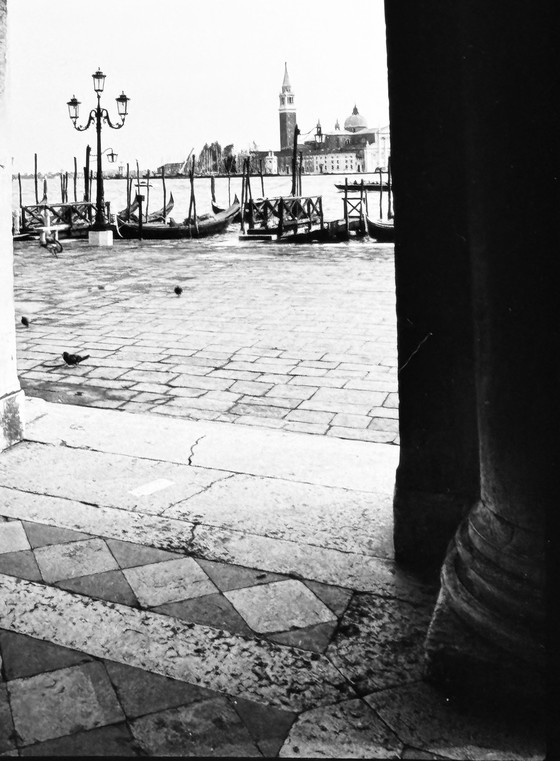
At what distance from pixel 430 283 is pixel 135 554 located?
1186 mm

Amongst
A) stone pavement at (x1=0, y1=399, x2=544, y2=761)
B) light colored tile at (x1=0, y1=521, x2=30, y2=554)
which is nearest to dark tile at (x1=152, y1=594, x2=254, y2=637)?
stone pavement at (x1=0, y1=399, x2=544, y2=761)

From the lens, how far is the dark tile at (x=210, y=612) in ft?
6.54

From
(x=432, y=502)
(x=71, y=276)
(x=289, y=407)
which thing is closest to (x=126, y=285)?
(x=71, y=276)

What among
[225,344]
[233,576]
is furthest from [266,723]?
[225,344]

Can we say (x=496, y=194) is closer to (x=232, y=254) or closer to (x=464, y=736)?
(x=464, y=736)

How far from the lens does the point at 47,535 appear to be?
2.53 meters

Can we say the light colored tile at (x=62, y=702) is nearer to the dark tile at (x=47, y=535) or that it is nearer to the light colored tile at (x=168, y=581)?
the light colored tile at (x=168, y=581)

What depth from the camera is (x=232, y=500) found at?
284 cm

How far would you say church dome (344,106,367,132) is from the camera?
138750mm

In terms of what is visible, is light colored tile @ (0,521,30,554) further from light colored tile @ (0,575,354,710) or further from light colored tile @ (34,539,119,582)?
light colored tile @ (0,575,354,710)

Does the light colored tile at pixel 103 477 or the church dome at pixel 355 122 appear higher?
the church dome at pixel 355 122

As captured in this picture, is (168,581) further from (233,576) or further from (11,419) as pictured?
(11,419)

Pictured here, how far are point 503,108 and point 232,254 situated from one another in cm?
1420

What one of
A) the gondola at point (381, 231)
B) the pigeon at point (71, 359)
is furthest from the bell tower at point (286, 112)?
the pigeon at point (71, 359)
